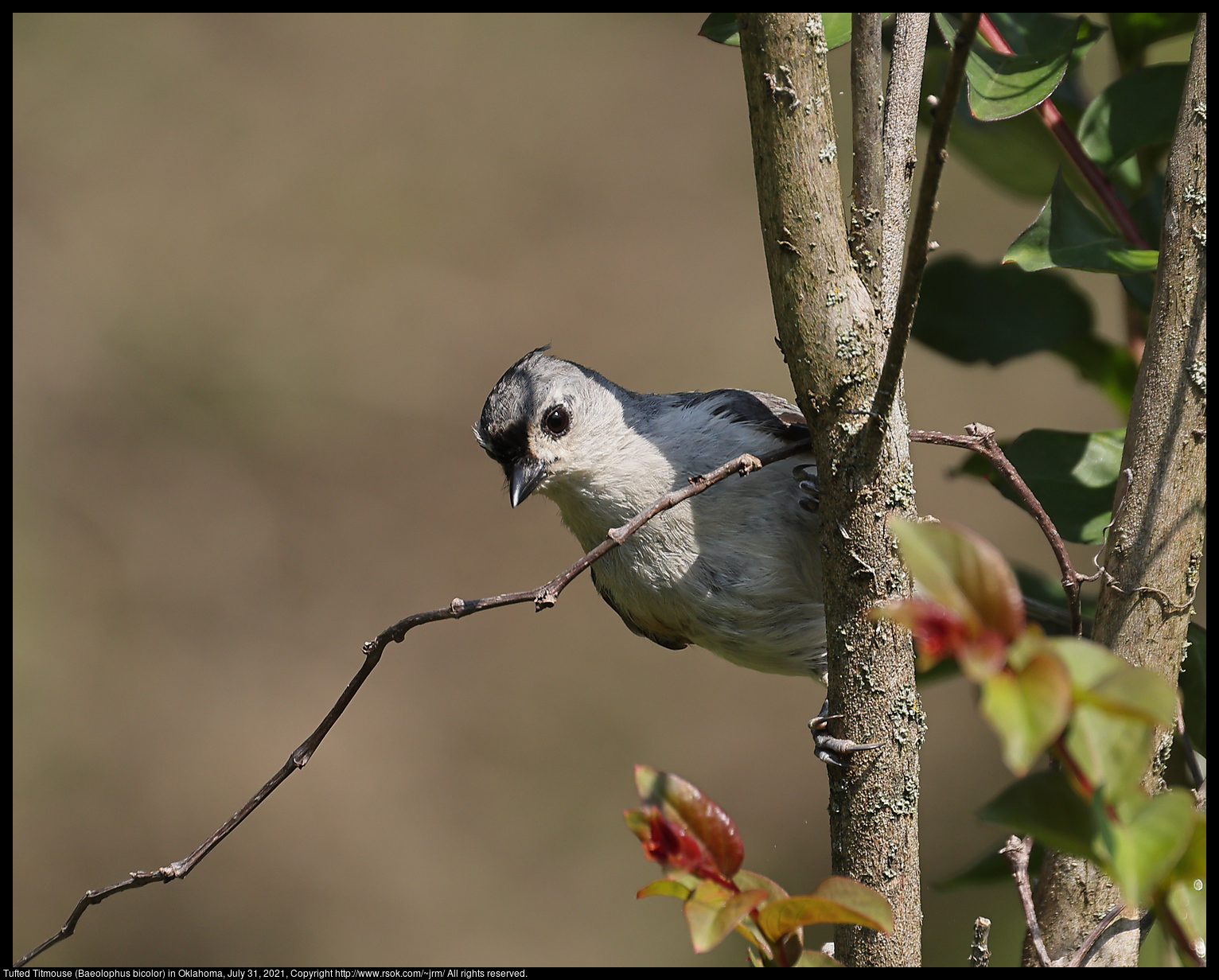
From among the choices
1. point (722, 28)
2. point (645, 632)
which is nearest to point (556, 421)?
point (645, 632)

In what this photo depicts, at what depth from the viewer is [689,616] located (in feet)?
6.74

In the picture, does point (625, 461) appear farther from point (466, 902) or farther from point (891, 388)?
point (466, 902)

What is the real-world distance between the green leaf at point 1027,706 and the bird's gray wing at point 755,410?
4.98ft

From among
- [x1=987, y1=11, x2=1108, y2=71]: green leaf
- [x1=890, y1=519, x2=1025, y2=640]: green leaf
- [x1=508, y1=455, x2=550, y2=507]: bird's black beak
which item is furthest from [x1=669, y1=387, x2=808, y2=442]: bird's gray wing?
[x1=890, y1=519, x2=1025, y2=640]: green leaf

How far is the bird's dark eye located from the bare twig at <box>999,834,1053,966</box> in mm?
1289

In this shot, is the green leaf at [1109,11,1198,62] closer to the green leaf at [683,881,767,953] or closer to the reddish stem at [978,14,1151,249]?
the reddish stem at [978,14,1151,249]

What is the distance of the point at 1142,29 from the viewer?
1.72 metres

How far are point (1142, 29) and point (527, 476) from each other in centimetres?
147

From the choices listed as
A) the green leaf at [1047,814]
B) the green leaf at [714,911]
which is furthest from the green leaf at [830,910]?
the green leaf at [1047,814]

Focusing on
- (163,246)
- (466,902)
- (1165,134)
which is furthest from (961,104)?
(163,246)

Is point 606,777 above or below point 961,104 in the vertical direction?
below

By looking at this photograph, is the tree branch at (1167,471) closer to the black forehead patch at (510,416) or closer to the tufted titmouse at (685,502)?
the tufted titmouse at (685,502)

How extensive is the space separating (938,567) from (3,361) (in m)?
4.47

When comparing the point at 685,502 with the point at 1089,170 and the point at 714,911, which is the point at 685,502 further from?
the point at 714,911
